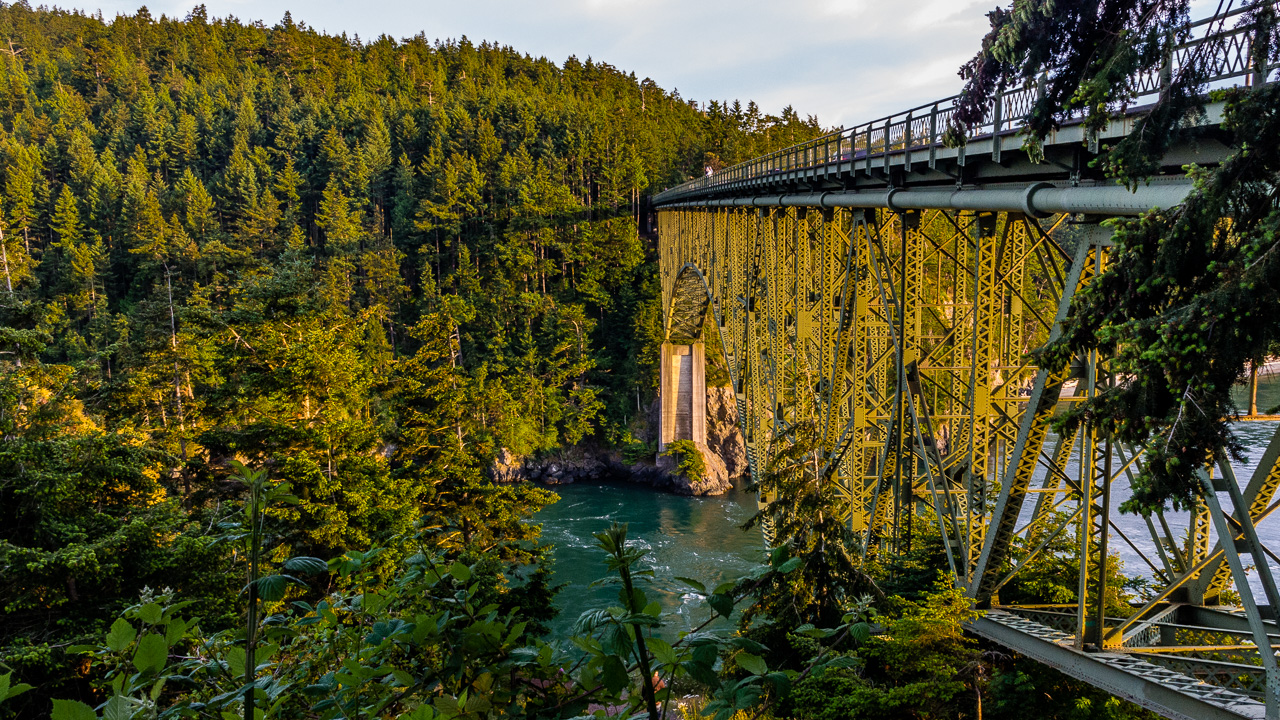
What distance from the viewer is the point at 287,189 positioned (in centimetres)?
6850

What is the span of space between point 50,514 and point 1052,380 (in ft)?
42.3

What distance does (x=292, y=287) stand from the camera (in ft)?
68.8

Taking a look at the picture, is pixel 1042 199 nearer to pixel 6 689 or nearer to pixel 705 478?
pixel 6 689

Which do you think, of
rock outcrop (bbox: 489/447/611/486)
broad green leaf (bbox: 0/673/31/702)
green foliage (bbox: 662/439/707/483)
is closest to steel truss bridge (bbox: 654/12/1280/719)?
broad green leaf (bbox: 0/673/31/702)

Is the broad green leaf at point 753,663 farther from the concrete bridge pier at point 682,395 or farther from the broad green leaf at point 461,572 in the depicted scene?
the concrete bridge pier at point 682,395

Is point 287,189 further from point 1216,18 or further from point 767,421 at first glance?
point 1216,18

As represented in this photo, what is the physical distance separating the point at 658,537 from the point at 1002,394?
2663 cm

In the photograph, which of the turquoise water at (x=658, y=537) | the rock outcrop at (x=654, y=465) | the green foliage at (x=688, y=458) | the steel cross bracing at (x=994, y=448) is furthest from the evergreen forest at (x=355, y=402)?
the green foliage at (x=688, y=458)

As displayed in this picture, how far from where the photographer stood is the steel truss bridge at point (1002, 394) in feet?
17.1

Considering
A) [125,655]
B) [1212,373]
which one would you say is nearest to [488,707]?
[125,655]

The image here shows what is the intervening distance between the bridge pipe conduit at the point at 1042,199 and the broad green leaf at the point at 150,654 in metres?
5.24

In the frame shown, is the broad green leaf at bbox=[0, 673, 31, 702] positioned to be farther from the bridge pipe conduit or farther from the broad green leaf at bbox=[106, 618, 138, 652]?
the bridge pipe conduit

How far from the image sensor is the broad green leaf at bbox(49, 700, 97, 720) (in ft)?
4.06

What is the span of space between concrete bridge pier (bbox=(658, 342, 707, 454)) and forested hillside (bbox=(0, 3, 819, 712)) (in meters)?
4.43
